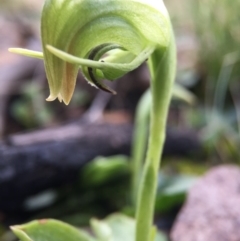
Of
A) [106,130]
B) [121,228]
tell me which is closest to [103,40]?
[121,228]

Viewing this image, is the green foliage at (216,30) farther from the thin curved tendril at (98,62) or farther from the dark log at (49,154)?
the thin curved tendril at (98,62)

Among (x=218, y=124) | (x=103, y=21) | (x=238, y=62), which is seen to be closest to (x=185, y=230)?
(x=103, y=21)

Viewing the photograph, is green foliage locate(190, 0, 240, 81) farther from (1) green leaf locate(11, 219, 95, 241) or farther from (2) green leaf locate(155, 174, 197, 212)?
(1) green leaf locate(11, 219, 95, 241)

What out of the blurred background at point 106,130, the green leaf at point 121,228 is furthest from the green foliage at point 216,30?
the green leaf at point 121,228

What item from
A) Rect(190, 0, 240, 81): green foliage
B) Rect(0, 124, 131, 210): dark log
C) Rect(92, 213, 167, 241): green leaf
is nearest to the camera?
Rect(92, 213, 167, 241): green leaf

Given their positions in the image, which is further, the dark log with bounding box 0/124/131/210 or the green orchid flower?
the dark log with bounding box 0/124/131/210

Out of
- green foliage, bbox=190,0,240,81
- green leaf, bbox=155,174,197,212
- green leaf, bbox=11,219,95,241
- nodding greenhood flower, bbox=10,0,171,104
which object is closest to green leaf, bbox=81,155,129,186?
green leaf, bbox=155,174,197,212

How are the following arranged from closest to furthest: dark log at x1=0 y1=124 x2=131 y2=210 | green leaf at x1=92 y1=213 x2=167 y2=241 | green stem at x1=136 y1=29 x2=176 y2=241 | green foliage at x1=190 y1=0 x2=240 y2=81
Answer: green stem at x1=136 y1=29 x2=176 y2=241
green leaf at x1=92 y1=213 x2=167 y2=241
dark log at x1=0 y1=124 x2=131 y2=210
green foliage at x1=190 y1=0 x2=240 y2=81
